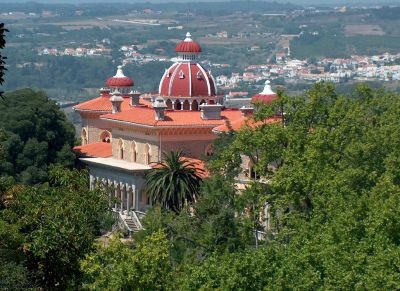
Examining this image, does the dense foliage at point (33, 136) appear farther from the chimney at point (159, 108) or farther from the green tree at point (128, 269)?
the green tree at point (128, 269)

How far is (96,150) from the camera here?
78.5m

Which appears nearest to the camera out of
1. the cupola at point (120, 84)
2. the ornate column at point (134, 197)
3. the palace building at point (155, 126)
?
the ornate column at point (134, 197)

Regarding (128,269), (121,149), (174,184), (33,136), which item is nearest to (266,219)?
(174,184)

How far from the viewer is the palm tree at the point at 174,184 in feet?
213

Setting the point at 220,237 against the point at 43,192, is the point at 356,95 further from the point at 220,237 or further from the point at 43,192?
the point at 43,192

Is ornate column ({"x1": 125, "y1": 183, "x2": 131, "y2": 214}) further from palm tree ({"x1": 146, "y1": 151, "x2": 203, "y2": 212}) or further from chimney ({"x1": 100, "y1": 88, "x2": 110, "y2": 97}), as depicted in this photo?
chimney ({"x1": 100, "y1": 88, "x2": 110, "y2": 97})

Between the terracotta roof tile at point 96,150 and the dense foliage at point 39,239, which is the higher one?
the dense foliage at point 39,239

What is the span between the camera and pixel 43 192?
Answer: 147 feet

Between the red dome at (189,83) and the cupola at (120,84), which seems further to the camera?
the cupola at (120,84)

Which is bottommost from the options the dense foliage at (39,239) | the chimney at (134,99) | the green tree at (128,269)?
the chimney at (134,99)

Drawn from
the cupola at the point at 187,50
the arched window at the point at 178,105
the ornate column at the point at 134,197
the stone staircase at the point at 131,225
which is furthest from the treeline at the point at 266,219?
the cupola at the point at 187,50

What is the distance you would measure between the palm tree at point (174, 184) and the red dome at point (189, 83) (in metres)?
11.2

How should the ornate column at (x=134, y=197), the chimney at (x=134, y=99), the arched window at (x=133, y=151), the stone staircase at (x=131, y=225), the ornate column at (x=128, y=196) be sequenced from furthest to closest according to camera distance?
the chimney at (x=134, y=99) < the arched window at (x=133, y=151) < the ornate column at (x=128, y=196) < the ornate column at (x=134, y=197) < the stone staircase at (x=131, y=225)

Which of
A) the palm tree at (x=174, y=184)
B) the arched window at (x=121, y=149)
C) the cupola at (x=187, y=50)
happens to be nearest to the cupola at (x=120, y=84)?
the cupola at (x=187, y=50)
